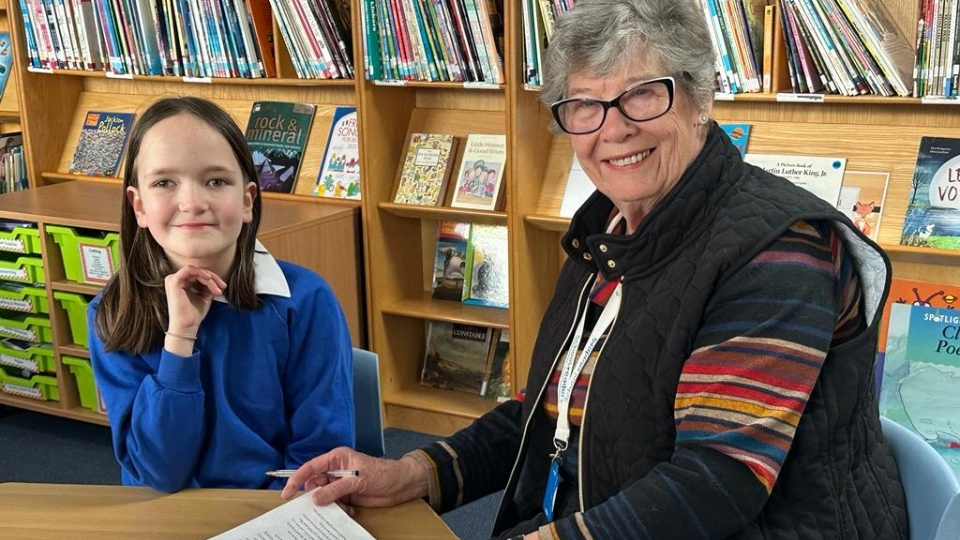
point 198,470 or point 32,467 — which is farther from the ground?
point 198,470

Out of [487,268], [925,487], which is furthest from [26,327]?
[925,487]

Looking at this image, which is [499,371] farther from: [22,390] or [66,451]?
[22,390]

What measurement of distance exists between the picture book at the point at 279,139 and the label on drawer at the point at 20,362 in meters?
1.03

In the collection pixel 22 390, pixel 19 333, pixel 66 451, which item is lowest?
pixel 66 451

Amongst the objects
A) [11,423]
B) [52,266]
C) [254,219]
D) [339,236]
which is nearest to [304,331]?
[254,219]

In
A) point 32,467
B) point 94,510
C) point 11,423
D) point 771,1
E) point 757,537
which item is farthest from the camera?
point 11,423

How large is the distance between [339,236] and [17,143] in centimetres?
171

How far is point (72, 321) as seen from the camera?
349cm

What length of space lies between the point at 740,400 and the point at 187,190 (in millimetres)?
912

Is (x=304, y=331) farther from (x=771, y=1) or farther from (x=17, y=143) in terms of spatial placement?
(x=17, y=143)

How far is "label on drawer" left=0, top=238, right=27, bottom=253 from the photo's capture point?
3467mm

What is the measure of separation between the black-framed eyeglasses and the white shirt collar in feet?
1.92

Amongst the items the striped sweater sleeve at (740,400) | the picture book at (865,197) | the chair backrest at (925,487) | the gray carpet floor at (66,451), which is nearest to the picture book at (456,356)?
the gray carpet floor at (66,451)

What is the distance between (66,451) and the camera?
3.50m
